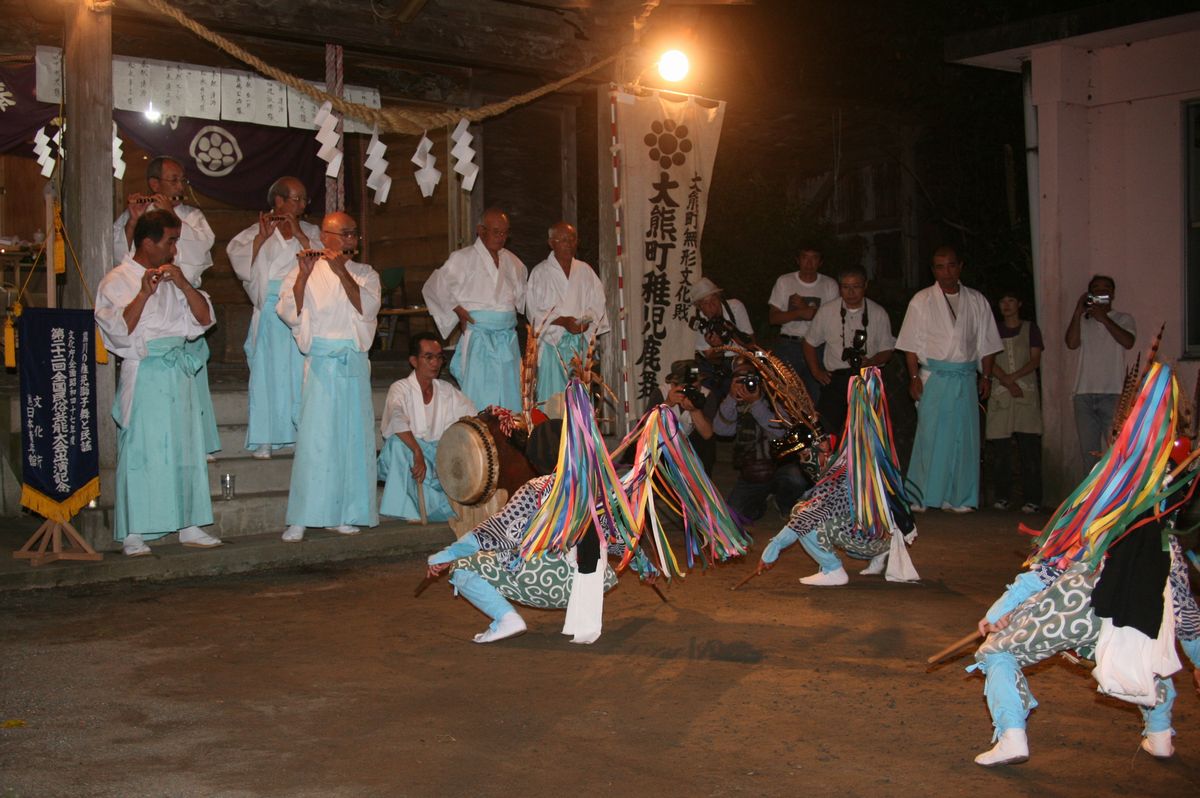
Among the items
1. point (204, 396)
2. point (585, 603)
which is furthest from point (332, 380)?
point (585, 603)

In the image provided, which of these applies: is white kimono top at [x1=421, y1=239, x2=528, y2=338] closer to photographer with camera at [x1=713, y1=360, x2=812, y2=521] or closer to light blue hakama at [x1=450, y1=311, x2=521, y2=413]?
light blue hakama at [x1=450, y1=311, x2=521, y2=413]

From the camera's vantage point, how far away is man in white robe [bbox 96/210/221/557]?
723cm

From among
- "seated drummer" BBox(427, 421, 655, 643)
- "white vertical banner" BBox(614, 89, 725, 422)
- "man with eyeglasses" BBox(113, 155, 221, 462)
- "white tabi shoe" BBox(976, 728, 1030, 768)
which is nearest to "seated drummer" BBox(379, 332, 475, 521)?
"man with eyeglasses" BBox(113, 155, 221, 462)

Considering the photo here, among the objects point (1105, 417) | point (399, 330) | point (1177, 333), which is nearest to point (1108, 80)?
point (1177, 333)

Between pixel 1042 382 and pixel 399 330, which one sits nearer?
pixel 1042 382

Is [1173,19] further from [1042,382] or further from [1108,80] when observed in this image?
[1042,382]

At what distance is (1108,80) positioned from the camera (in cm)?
989

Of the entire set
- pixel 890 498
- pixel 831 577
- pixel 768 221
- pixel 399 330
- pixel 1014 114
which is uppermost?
pixel 1014 114

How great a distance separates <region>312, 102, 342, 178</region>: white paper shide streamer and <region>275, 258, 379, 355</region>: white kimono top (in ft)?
4.76

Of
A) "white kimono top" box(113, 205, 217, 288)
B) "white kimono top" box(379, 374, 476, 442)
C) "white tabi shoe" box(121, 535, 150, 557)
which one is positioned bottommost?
"white tabi shoe" box(121, 535, 150, 557)

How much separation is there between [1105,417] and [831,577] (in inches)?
157

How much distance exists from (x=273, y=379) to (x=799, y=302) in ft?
14.6

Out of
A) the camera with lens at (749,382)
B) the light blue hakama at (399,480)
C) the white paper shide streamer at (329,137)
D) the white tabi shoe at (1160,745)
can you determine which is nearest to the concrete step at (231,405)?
the light blue hakama at (399,480)

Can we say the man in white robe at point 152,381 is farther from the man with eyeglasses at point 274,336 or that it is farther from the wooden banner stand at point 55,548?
the man with eyeglasses at point 274,336
